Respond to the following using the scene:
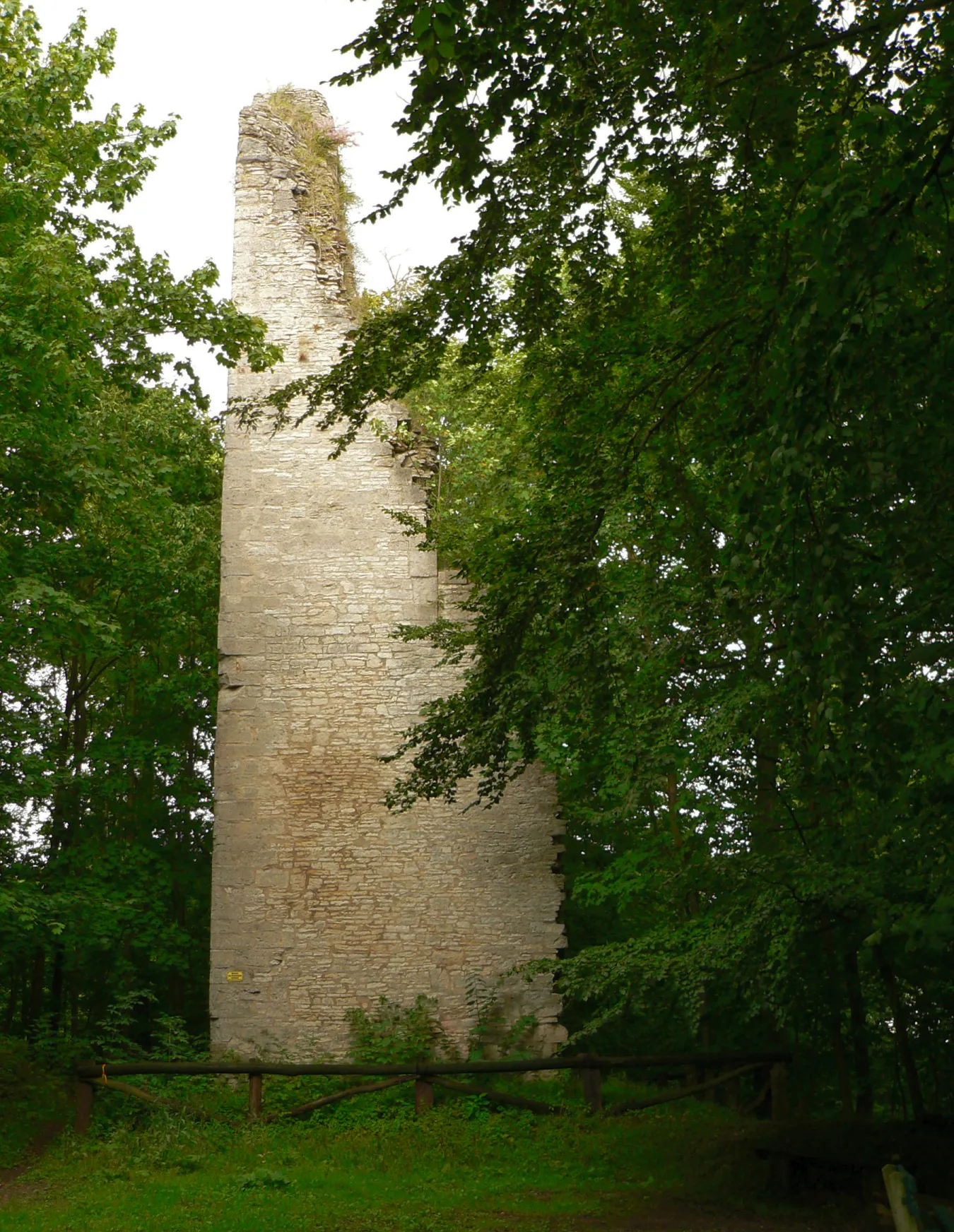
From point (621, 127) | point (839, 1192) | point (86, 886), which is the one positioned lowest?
point (839, 1192)

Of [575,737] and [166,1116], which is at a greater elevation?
[575,737]

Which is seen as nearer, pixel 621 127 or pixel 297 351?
pixel 621 127

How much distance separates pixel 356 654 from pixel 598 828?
496 cm

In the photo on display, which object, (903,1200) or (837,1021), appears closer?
(903,1200)

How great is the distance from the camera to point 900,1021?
337 inches

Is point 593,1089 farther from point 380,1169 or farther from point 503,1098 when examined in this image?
point 380,1169

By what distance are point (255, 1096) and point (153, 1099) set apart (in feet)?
2.69

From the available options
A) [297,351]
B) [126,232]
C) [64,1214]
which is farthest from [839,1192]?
[126,232]

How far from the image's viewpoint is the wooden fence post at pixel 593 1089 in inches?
373

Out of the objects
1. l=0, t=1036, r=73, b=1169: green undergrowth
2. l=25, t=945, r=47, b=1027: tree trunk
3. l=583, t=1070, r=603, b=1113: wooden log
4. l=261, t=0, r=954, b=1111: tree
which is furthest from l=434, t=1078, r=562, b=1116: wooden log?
l=25, t=945, r=47, b=1027: tree trunk

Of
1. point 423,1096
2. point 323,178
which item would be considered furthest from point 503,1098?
point 323,178

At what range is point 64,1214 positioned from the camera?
687 centimetres

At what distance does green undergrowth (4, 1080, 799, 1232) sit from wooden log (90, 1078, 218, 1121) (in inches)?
5.6

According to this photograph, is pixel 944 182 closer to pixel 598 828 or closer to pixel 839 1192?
pixel 839 1192
